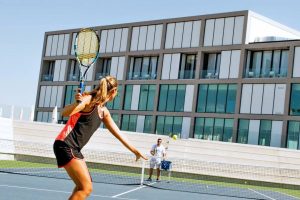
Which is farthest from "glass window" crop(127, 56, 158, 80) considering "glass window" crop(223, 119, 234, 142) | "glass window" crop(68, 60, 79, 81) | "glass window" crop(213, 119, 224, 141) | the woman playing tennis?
the woman playing tennis

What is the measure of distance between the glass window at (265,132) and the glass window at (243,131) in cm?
120

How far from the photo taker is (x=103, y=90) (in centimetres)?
528

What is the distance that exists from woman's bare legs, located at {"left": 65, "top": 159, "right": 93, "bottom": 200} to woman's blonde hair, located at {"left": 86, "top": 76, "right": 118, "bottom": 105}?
0.64 meters

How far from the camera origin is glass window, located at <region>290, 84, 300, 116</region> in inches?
1678

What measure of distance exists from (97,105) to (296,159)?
2211 cm

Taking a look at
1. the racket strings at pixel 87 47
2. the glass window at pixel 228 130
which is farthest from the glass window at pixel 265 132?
the racket strings at pixel 87 47

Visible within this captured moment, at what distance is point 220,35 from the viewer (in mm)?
47219

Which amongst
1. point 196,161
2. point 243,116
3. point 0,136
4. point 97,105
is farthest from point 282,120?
point 97,105

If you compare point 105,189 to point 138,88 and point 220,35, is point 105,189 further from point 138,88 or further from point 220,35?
point 138,88

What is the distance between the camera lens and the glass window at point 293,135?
42469 millimetres

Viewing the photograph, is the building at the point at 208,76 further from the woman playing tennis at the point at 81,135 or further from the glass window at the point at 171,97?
the woman playing tennis at the point at 81,135

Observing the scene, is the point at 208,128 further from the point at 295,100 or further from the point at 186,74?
the point at 295,100

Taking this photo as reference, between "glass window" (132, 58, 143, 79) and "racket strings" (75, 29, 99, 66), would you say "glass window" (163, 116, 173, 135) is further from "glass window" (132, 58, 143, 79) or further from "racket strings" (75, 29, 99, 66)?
"racket strings" (75, 29, 99, 66)

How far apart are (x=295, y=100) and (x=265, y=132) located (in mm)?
3409
